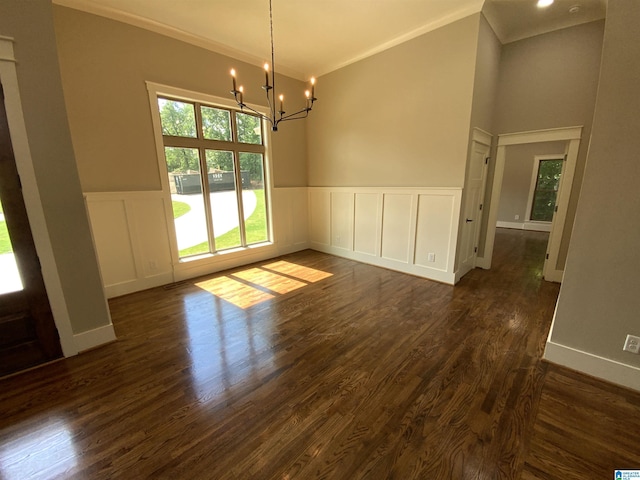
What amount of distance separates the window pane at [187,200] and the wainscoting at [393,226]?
2303mm

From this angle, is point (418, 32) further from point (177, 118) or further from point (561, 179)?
point (177, 118)

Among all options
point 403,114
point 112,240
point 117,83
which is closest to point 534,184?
point 403,114

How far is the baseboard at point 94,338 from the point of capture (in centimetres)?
231

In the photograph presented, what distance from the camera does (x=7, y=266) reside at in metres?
1.97

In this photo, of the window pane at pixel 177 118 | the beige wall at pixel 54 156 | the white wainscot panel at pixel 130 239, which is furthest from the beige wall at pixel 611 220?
the white wainscot panel at pixel 130 239

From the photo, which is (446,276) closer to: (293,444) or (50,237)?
(293,444)

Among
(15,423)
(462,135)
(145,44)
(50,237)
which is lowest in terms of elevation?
(15,423)

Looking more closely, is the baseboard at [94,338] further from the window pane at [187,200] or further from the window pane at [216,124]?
the window pane at [216,124]

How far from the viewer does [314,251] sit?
18.6ft

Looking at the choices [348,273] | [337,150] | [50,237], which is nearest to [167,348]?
[50,237]

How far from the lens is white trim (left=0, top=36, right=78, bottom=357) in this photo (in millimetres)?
1833

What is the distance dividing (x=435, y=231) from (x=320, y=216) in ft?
7.95

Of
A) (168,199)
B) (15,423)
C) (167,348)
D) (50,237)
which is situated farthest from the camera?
(168,199)

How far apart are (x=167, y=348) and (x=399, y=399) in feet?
6.75
